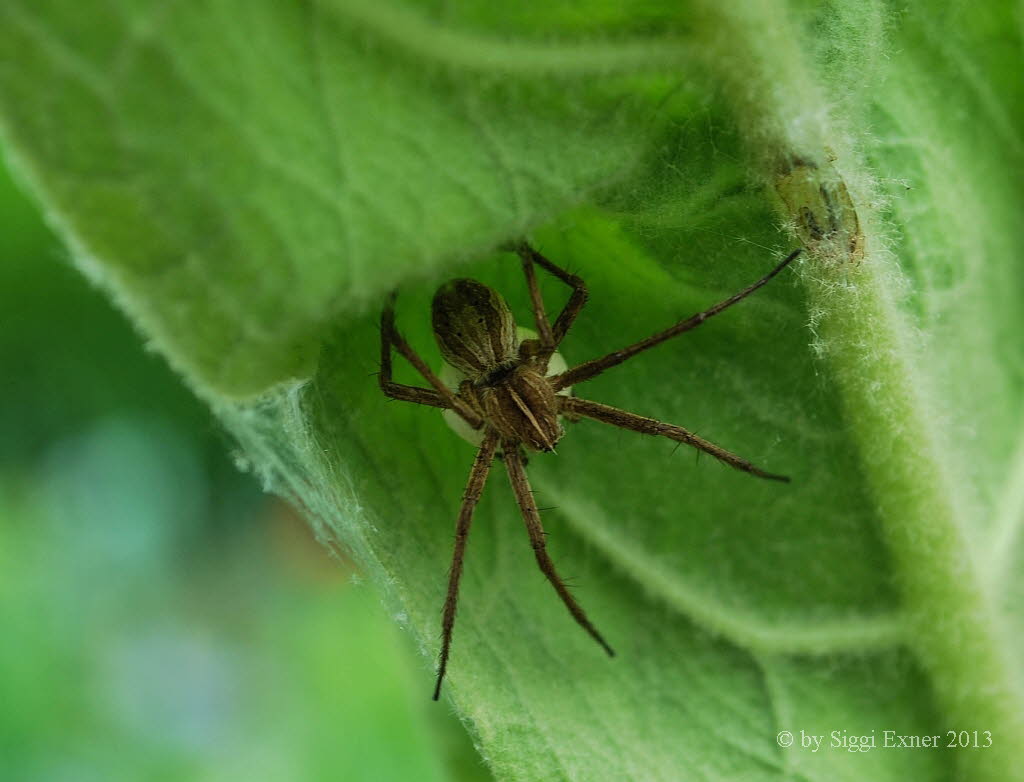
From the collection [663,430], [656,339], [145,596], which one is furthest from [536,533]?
[145,596]

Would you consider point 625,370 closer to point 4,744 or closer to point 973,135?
point 973,135

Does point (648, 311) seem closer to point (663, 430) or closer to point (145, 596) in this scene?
point (663, 430)

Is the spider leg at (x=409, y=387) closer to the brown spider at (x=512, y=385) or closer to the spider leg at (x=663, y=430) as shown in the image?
the brown spider at (x=512, y=385)

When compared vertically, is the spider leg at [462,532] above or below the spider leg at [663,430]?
below

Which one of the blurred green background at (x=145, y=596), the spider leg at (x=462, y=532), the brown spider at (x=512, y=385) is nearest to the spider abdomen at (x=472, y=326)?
the brown spider at (x=512, y=385)

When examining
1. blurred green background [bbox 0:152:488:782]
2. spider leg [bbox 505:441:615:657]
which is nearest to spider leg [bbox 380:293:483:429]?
spider leg [bbox 505:441:615:657]

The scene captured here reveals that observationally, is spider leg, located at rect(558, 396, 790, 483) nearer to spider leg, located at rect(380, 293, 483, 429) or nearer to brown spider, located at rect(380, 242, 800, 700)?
brown spider, located at rect(380, 242, 800, 700)
